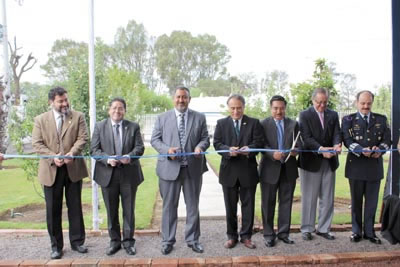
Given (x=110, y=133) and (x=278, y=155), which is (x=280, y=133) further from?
(x=110, y=133)

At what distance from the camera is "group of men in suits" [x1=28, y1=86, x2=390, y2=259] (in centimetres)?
428

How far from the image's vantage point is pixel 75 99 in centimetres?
774

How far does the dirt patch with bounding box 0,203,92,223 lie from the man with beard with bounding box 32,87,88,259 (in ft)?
7.65

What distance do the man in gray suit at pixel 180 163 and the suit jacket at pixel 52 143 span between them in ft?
2.92

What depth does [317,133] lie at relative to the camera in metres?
4.71

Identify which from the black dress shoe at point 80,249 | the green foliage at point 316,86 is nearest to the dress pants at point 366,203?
the black dress shoe at point 80,249

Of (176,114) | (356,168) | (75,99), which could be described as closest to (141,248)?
(176,114)

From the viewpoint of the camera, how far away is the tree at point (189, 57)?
5309 cm

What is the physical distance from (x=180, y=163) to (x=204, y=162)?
0.33 meters

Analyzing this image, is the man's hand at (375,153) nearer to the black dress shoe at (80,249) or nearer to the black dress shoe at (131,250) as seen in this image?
the black dress shoe at (131,250)

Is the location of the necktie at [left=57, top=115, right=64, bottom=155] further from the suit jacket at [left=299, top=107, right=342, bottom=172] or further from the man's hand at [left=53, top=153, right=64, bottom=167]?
the suit jacket at [left=299, top=107, right=342, bottom=172]

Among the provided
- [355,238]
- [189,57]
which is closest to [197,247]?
[355,238]

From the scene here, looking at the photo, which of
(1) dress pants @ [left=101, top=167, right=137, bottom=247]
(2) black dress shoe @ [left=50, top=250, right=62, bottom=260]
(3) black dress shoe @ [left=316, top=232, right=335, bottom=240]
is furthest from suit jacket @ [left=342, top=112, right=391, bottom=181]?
(2) black dress shoe @ [left=50, top=250, right=62, bottom=260]

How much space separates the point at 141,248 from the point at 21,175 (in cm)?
799
